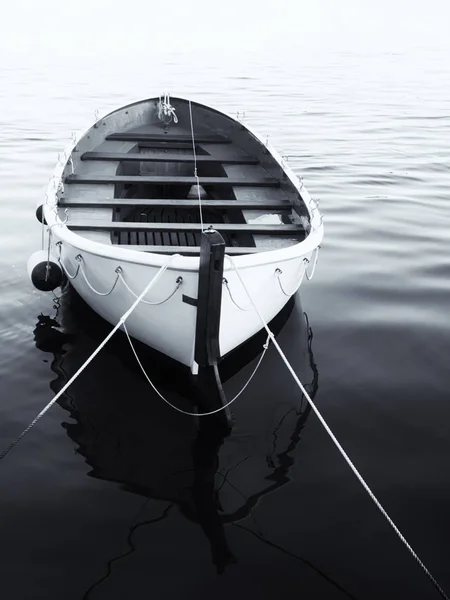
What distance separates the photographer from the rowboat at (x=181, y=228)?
4.73 meters

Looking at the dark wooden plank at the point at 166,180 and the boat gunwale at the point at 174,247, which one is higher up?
Answer: the dark wooden plank at the point at 166,180

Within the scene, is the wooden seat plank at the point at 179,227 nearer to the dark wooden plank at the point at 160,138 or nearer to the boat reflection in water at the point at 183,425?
the boat reflection in water at the point at 183,425

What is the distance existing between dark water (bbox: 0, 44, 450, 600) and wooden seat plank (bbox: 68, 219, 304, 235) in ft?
3.12

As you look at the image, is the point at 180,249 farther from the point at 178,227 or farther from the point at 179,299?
the point at 179,299

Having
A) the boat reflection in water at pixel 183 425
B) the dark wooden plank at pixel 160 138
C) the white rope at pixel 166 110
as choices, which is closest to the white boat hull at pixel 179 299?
the boat reflection in water at pixel 183 425

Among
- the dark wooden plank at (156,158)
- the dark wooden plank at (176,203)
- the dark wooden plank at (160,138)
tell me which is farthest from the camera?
the dark wooden plank at (160,138)

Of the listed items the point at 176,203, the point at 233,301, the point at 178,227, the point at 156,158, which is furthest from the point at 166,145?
the point at 233,301

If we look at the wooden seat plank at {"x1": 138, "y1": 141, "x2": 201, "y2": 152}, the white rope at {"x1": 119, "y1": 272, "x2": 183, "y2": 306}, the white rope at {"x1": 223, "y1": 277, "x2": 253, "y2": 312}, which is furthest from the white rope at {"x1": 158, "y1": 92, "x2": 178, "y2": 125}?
the white rope at {"x1": 223, "y1": 277, "x2": 253, "y2": 312}

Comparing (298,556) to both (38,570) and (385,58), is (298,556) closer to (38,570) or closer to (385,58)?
(38,570)

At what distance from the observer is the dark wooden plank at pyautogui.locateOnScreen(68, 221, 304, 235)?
6.02m

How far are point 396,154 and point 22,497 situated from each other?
11541mm

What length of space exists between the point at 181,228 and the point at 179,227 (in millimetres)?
28

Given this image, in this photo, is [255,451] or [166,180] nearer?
[255,451]

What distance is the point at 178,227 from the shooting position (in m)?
6.07
